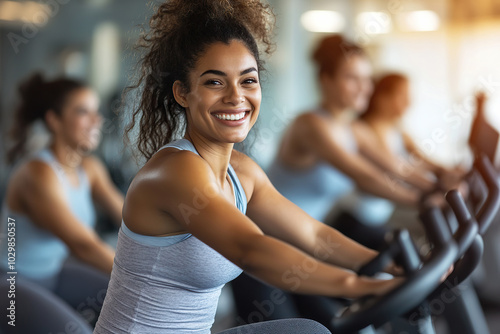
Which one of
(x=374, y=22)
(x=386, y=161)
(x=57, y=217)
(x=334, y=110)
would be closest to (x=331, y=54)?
(x=334, y=110)

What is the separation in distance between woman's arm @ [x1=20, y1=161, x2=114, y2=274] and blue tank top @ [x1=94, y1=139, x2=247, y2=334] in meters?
0.89

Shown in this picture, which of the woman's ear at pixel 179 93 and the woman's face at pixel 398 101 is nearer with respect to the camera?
the woman's ear at pixel 179 93

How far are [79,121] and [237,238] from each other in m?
1.70

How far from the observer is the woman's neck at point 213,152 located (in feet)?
3.62

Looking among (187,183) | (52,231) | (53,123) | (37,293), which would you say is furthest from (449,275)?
(53,123)

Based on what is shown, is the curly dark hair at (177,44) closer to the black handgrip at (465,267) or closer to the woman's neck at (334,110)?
the black handgrip at (465,267)

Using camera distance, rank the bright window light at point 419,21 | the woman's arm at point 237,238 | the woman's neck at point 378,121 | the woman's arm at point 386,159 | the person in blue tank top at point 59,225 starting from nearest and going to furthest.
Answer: the woman's arm at point 237,238
the person in blue tank top at point 59,225
the woman's arm at point 386,159
the woman's neck at point 378,121
the bright window light at point 419,21

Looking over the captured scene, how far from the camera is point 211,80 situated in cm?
103

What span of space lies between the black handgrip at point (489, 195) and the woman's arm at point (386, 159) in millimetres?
1237

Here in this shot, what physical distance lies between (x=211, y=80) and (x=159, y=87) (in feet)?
0.52

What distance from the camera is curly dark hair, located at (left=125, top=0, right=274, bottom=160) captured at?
1050mm

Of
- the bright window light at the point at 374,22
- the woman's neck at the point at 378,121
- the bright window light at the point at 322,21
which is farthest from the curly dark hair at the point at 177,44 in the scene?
the bright window light at the point at 374,22

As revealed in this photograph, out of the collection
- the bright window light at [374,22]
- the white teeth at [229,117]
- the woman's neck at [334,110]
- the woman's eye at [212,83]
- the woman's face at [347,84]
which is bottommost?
the woman's neck at [334,110]

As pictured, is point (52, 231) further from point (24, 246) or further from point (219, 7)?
point (219, 7)
